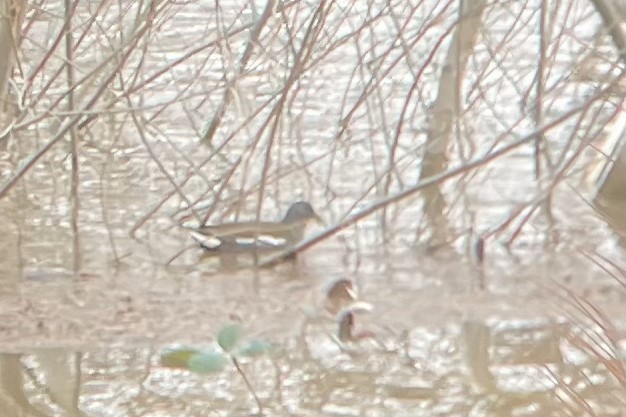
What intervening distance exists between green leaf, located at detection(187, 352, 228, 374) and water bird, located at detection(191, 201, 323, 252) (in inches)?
62.5

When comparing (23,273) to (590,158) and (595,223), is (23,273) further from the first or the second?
(590,158)

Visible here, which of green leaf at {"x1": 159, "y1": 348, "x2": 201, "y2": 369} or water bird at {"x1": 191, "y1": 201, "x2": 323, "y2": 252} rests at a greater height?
water bird at {"x1": 191, "y1": 201, "x2": 323, "y2": 252}

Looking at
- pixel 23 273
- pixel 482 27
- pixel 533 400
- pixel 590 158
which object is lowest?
pixel 533 400

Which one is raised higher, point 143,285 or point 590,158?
point 590,158

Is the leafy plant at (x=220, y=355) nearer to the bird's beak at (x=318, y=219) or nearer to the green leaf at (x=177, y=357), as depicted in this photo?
the green leaf at (x=177, y=357)

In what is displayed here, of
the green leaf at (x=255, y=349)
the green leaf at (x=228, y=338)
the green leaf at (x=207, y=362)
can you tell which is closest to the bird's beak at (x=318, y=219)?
the green leaf at (x=255, y=349)

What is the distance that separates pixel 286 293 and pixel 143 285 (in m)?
0.58

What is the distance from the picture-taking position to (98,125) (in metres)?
7.70

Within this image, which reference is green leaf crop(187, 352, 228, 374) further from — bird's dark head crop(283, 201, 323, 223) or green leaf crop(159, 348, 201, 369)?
bird's dark head crop(283, 201, 323, 223)

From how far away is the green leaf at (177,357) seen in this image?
4207 millimetres

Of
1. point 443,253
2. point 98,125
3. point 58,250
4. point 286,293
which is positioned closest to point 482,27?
point 443,253

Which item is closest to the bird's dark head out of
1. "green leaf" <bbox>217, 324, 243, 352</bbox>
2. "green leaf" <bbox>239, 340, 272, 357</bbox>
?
"green leaf" <bbox>239, 340, 272, 357</bbox>

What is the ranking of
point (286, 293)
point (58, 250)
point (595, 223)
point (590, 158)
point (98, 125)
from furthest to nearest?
1. point (98, 125)
2. point (590, 158)
3. point (595, 223)
4. point (58, 250)
5. point (286, 293)

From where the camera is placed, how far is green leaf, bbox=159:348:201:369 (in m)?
4.21
